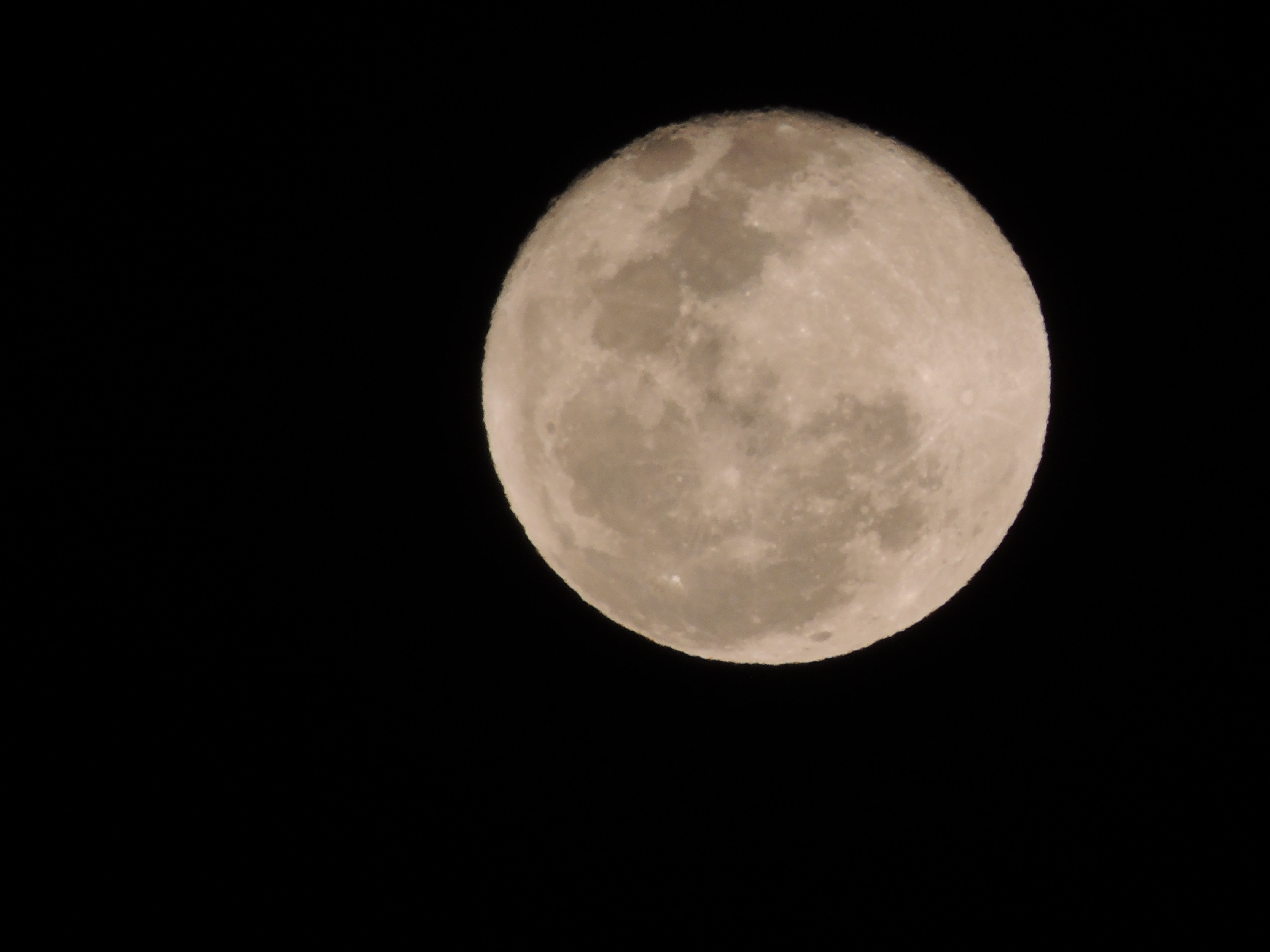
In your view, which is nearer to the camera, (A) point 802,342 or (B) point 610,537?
(A) point 802,342

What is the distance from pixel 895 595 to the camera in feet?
11.9

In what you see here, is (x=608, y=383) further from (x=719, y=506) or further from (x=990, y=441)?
(x=990, y=441)

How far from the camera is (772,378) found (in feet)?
10.2

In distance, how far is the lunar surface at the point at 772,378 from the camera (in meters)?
3.12

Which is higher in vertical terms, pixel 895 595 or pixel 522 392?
pixel 522 392

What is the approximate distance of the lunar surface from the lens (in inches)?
123

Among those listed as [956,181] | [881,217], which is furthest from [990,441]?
[956,181]

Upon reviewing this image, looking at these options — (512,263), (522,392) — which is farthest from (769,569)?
(512,263)

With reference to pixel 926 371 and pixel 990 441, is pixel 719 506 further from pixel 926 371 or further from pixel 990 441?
pixel 990 441

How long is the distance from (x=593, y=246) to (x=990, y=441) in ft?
5.56

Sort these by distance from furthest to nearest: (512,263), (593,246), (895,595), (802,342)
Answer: (512,263)
(895,595)
(593,246)
(802,342)

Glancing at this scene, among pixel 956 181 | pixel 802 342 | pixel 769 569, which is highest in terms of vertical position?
pixel 956 181

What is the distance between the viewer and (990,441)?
3398 millimetres

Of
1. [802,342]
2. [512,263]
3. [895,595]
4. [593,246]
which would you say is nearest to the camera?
[802,342]
